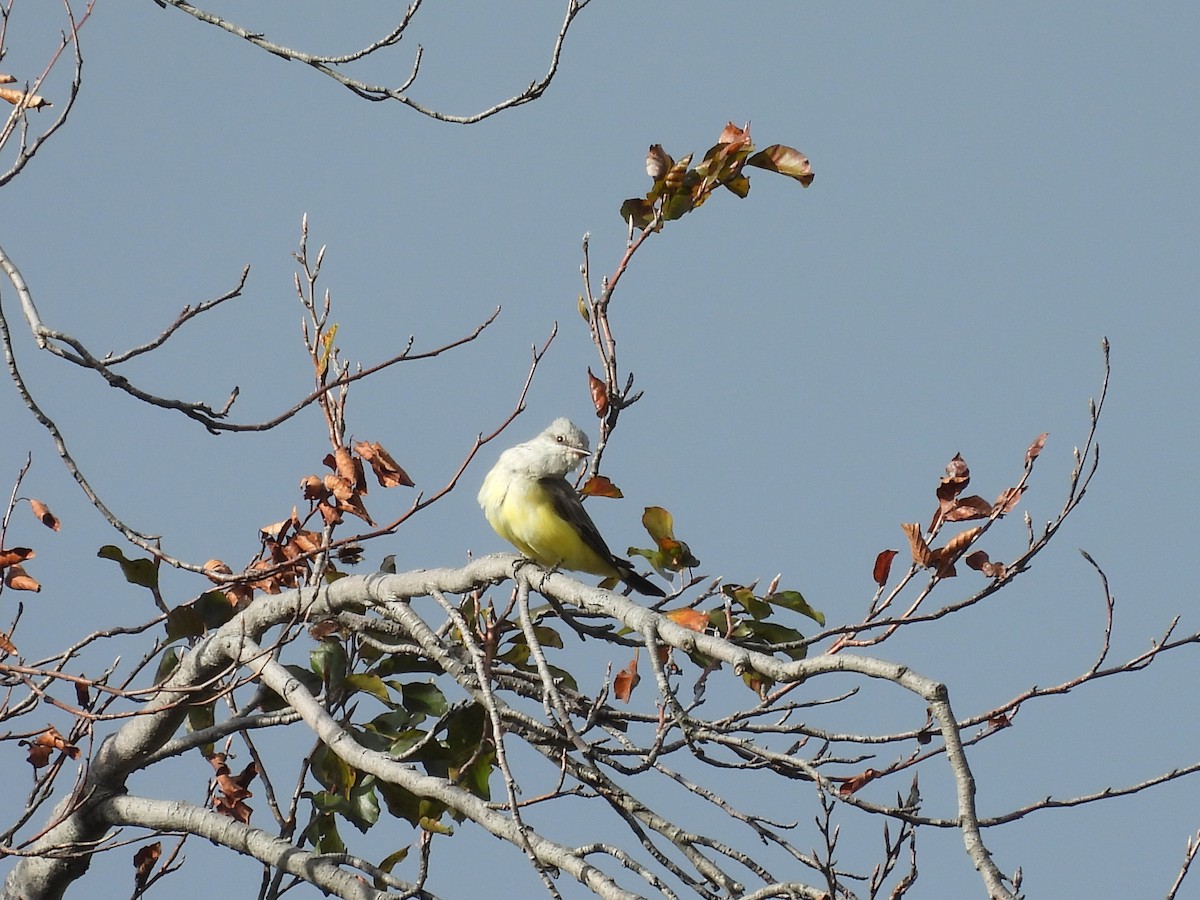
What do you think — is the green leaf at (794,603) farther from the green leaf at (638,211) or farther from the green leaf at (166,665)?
the green leaf at (166,665)

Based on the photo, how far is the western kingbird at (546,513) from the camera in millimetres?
7945

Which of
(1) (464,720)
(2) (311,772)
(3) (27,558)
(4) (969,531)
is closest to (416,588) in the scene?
(1) (464,720)

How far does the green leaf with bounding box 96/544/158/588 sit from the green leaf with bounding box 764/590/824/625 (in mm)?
2706

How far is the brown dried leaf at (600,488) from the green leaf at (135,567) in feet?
6.46

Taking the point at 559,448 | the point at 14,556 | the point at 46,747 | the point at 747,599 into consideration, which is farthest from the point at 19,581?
the point at 559,448

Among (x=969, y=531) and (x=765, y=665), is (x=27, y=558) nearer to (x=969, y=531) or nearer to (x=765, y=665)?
(x=765, y=665)

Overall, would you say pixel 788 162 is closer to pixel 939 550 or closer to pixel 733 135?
pixel 733 135

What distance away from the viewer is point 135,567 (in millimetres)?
6016

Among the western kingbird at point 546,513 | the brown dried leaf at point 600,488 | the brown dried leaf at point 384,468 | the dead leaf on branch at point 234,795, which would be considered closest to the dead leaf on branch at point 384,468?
the brown dried leaf at point 384,468

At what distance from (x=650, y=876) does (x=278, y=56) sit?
11.4ft

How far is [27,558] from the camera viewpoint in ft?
18.2

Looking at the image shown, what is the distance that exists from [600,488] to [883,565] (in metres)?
1.26

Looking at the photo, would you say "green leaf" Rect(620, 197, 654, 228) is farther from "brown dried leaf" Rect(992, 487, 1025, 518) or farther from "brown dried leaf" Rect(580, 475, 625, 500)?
"brown dried leaf" Rect(992, 487, 1025, 518)

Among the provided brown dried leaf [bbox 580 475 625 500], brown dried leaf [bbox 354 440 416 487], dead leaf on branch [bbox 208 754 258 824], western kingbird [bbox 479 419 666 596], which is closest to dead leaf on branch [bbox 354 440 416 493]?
brown dried leaf [bbox 354 440 416 487]
